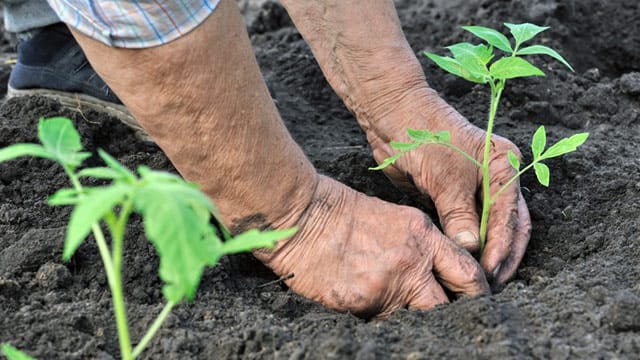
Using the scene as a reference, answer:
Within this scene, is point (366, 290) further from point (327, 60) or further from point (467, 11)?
point (467, 11)

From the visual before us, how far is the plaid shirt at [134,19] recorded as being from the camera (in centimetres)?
152

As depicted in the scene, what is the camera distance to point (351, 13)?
2141mm

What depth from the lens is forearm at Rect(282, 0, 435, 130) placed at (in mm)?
2148

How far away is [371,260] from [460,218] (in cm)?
31

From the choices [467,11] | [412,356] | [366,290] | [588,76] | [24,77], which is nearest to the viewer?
[412,356]

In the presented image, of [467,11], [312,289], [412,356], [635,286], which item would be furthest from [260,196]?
[467,11]

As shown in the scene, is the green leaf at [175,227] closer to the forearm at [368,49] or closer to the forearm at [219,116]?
the forearm at [219,116]

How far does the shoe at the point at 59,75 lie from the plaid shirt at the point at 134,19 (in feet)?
3.48

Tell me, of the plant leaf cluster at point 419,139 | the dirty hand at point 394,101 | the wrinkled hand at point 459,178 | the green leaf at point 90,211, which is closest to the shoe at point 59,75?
the dirty hand at point 394,101

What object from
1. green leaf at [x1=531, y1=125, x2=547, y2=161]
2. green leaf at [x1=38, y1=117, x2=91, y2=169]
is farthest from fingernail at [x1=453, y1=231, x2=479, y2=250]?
green leaf at [x1=38, y1=117, x2=91, y2=169]

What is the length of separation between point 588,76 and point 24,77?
1.95 metres

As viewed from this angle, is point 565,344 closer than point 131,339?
Yes

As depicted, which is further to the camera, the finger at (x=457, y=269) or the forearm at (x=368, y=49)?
the forearm at (x=368, y=49)

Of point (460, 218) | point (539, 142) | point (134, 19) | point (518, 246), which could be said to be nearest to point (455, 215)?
point (460, 218)
